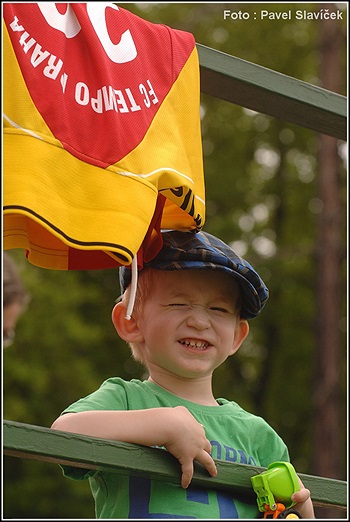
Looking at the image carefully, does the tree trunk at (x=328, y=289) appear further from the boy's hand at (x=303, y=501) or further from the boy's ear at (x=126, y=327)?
the boy's hand at (x=303, y=501)

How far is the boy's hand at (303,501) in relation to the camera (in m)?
2.01

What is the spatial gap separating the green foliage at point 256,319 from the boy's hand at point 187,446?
10.9 m

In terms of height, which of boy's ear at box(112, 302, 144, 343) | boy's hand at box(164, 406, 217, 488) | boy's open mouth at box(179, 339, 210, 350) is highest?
boy's ear at box(112, 302, 144, 343)

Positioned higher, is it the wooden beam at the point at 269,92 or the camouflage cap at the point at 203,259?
the wooden beam at the point at 269,92

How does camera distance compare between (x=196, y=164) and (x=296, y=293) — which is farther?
(x=296, y=293)

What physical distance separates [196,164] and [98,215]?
0.37 metres

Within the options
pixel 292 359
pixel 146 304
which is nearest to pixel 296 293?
pixel 292 359

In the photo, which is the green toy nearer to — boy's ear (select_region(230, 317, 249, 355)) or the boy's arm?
the boy's arm

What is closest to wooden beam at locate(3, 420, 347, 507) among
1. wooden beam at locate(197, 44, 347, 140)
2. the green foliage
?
wooden beam at locate(197, 44, 347, 140)

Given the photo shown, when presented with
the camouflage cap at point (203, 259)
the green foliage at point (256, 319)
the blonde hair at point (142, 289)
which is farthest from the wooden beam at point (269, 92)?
the green foliage at point (256, 319)

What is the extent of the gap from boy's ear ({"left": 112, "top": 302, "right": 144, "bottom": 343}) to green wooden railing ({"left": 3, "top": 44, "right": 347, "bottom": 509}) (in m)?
0.48

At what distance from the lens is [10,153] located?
1.72 m

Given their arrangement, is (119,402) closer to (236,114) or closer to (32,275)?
(32,275)

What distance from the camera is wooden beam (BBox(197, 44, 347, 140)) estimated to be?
7.33 feet
